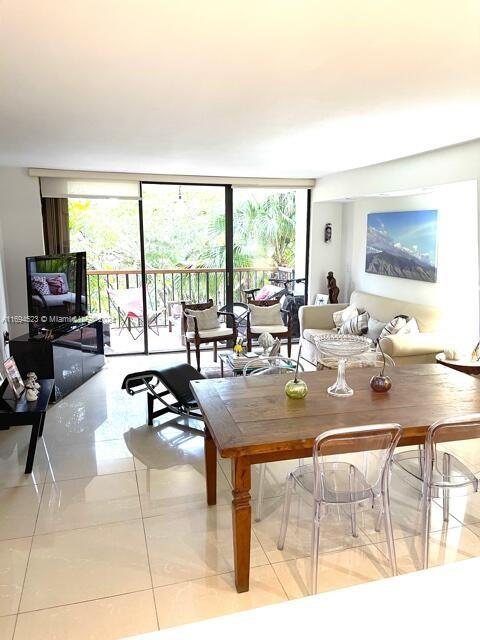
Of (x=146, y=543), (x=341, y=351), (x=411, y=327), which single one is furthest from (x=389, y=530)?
(x=411, y=327)

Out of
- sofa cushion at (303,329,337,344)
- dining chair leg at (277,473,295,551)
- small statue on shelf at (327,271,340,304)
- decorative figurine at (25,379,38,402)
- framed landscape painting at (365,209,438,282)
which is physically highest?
framed landscape painting at (365,209,438,282)

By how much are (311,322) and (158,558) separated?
13.5ft

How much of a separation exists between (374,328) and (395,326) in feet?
1.82

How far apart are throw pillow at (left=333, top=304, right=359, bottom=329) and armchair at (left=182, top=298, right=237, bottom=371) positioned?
131 cm

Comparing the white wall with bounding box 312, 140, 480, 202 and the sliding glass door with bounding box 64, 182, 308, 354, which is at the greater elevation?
the white wall with bounding box 312, 140, 480, 202

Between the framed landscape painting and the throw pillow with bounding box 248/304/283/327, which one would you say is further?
the throw pillow with bounding box 248/304/283/327

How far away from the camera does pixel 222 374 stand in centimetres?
518

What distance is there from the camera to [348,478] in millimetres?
2283

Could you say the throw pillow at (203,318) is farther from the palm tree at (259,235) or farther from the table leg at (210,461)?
the table leg at (210,461)

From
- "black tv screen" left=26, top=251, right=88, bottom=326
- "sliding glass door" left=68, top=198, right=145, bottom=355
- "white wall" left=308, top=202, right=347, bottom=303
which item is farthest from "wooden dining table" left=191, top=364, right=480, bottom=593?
"white wall" left=308, top=202, right=347, bottom=303

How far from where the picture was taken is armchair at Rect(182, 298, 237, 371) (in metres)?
5.53

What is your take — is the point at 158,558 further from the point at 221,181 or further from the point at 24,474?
the point at 221,181

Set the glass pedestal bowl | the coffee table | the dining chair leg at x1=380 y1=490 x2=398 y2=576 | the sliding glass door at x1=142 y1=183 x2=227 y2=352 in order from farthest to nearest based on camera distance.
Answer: the sliding glass door at x1=142 y1=183 x2=227 y2=352
the coffee table
the glass pedestal bowl
the dining chair leg at x1=380 y1=490 x2=398 y2=576

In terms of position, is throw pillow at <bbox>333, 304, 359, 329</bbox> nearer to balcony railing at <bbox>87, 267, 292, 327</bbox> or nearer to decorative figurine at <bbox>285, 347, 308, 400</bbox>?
balcony railing at <bbox>87, 267, 292, 327</bbox>
